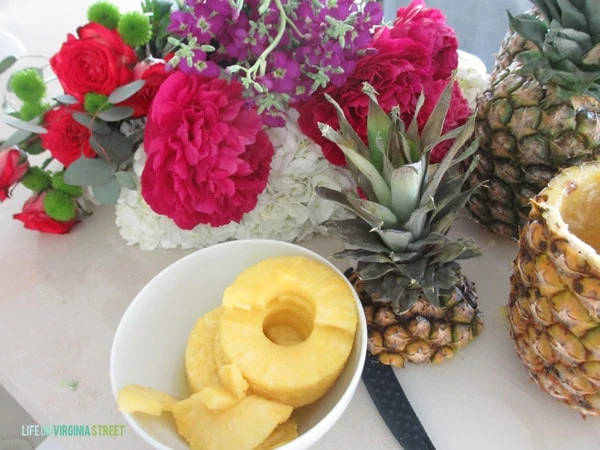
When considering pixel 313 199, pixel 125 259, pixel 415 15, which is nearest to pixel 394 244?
pixel 313 199

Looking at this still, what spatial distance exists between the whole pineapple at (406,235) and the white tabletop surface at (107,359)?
0.16 feet

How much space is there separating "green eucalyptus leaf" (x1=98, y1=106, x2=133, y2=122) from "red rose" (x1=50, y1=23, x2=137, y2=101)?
0.07 ft

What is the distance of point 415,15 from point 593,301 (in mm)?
375

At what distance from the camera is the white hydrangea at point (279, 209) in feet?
2.03

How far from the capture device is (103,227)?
76 cm

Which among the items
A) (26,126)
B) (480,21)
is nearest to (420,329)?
(26,126)

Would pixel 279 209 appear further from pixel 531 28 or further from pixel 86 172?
pixel 531 28

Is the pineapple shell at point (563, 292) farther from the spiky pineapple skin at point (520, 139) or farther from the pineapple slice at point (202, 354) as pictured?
the pineapple slice at point (202, 354)

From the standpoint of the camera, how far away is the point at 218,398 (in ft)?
1.49

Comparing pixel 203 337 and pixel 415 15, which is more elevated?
pixel 415 15

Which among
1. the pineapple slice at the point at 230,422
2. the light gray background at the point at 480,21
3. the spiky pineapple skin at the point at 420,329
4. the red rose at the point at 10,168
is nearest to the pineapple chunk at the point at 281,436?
the pineapple slice at the point at 230,422

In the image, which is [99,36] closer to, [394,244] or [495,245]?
[394,244]

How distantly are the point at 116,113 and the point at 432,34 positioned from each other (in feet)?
1.24

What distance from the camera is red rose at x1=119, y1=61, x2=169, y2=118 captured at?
2.05 ft
